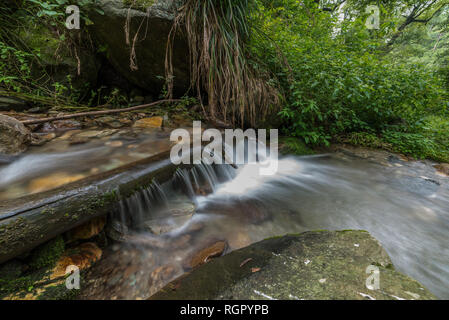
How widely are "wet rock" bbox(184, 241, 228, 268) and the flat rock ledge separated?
0.83 feet

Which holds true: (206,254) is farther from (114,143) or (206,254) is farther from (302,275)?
(114,143)

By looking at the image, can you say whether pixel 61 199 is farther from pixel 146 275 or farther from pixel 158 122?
pixel 158 122

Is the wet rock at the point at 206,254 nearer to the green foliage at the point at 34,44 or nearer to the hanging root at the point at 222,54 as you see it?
the hanging root at the point at 222,54

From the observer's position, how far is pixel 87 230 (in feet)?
4.16

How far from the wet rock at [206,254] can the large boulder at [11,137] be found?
1.77 meters

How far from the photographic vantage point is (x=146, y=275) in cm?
Answer: 116

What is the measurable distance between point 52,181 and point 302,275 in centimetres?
161

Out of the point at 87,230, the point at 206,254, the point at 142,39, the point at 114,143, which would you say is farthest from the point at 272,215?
the point at 142,39

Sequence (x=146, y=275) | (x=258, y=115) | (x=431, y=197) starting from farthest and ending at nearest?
(x=258, y=115) → (x=431, y=197) → (x=146, y=275)

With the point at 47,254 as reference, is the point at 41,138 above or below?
above

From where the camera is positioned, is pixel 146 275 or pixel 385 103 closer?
pixel 146 275

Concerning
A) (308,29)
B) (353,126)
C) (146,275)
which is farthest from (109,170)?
(308,29)

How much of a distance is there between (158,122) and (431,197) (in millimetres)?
3783

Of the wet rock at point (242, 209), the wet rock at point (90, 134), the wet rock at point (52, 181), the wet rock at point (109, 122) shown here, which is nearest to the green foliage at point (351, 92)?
the wet rock at point (242, 209)
